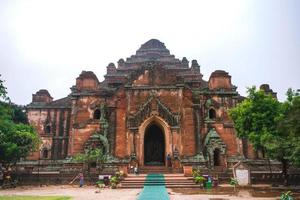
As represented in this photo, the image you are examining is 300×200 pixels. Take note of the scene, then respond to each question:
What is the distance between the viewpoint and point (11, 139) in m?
22.3

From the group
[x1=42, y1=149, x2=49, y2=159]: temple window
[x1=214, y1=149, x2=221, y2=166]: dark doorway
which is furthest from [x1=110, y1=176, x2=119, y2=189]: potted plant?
[x1=42, y1=149, x2=49, y2=159]: temple window

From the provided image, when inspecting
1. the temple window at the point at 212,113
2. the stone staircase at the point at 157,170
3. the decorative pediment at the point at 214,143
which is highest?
the temple window at the point at 212,113

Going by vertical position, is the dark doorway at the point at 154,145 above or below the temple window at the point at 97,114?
below

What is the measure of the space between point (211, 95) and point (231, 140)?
4.57m

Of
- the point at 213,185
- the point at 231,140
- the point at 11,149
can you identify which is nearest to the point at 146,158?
the point at 231,140

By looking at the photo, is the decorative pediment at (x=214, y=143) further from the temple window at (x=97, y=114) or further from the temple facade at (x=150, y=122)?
the temple window at (x=97, y=114)

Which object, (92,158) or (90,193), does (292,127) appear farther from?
(92,158)

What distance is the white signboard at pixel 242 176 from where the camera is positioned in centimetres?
2142

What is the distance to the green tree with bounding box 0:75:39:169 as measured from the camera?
21.5m

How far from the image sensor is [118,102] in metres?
28.5

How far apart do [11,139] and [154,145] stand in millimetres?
12491

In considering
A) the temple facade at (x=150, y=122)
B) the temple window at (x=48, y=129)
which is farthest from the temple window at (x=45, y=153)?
the temple window at (x=48, y=129)

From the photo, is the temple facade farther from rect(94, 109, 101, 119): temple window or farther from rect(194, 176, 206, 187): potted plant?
rect(194, 176, 206, 187): potted plant

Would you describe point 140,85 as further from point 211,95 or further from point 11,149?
point 11,149
